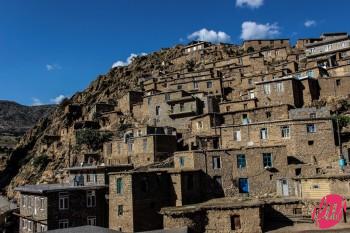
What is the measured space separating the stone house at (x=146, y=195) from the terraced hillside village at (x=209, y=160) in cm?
9

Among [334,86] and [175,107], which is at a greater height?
[334,86]

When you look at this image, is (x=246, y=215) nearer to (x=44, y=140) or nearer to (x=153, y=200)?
(x=153, y=200)

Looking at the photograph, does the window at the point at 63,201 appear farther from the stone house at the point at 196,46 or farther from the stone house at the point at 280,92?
the stone house at the point at 196,46

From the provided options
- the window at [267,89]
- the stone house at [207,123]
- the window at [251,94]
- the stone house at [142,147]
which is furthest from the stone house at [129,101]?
the window at [267,89]

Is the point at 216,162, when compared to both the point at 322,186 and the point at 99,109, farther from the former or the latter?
the point at 99,109

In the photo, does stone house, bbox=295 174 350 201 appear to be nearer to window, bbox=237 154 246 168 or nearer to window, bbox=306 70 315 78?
window, bbox=237 154 246 168

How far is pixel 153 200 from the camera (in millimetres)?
33375

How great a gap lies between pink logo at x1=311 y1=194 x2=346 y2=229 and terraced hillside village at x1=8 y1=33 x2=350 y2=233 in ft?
1.73

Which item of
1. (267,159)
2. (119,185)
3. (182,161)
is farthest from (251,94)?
(119,185)

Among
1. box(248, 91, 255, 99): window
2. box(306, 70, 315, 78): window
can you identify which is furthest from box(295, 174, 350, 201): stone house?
box(306, 70, 315, 78): window

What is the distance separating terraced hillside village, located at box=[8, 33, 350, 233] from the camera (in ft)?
101

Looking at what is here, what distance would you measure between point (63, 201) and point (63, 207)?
1.80ft

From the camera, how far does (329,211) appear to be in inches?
1147

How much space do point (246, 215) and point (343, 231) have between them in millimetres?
7022
